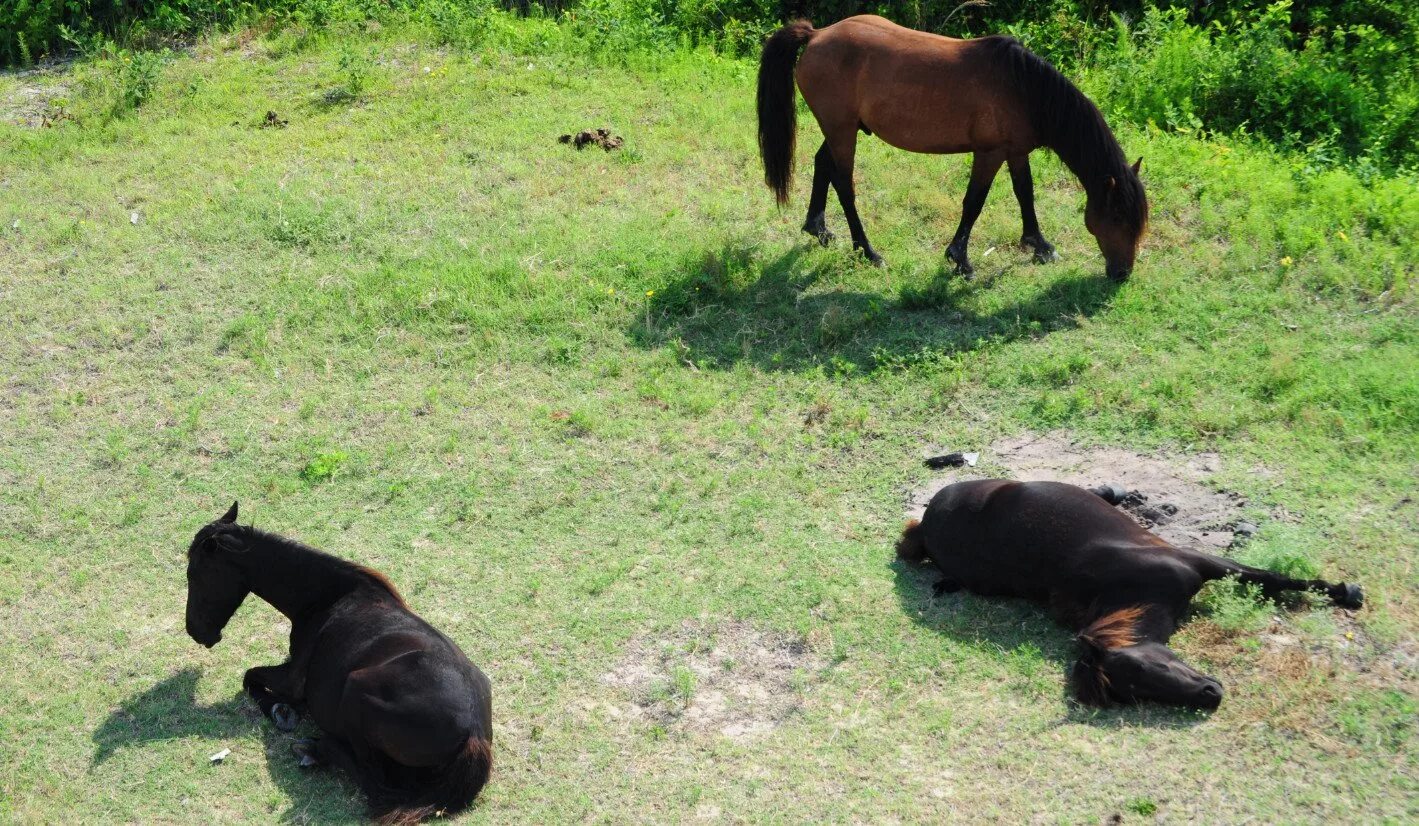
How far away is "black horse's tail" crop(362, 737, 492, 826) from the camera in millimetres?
5320

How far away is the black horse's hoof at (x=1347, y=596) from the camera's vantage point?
5871 millimetres

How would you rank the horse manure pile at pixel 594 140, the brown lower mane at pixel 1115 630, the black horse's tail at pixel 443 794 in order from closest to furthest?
the black horse's tail at pixel 443 794, the brown lower mane at pixel 1115 630, the horse manure pile at pixel 594 140

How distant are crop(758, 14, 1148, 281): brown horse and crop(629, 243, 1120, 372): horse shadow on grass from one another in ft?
1.23

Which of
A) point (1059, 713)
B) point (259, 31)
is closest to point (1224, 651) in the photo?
point (1059, 713)

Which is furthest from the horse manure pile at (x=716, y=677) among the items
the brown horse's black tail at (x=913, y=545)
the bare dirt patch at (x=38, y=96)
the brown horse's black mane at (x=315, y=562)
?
the bare dirt patch at (x=38, y=96)

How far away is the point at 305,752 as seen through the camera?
5805 mm

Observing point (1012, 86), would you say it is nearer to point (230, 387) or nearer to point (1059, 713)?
point (1059, 713)

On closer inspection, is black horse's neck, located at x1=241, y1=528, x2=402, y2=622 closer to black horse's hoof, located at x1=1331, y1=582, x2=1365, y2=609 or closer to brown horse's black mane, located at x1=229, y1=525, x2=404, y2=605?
brown horse's black mane, located at x1=229, y1=525, x2=404, y2=605

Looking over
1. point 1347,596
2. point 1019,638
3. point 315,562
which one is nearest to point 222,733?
point 315,562

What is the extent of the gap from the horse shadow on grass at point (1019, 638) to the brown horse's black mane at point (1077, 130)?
154 inches

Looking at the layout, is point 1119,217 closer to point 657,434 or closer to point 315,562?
point 657,434

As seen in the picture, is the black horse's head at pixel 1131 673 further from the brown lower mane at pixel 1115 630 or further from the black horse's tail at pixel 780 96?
the black horse's tail at pixel 780 96

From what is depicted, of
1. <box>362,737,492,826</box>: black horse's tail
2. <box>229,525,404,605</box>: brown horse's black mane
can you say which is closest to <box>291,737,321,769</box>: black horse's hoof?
<box>362,737,492,826</box>: black horse's tail

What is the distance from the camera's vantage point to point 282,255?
10.7m
